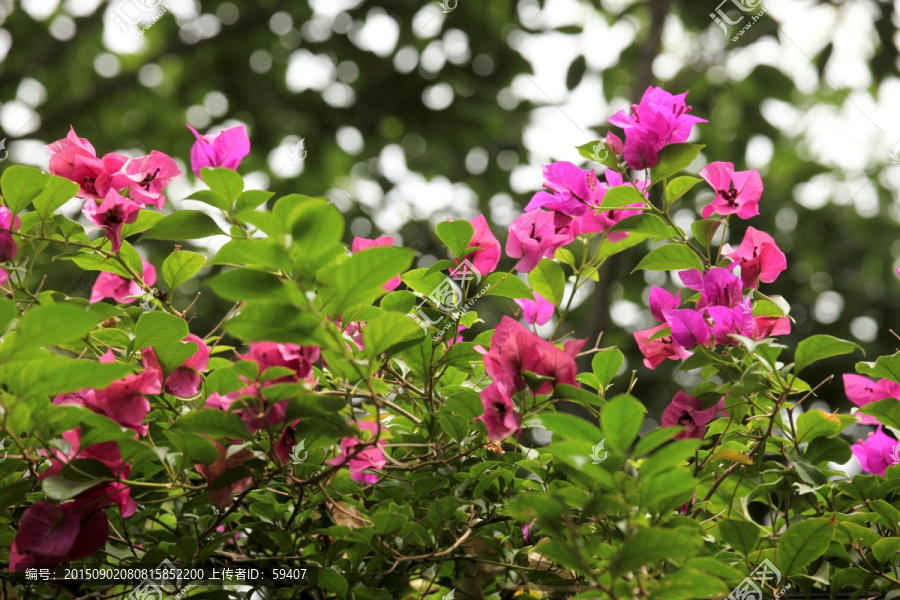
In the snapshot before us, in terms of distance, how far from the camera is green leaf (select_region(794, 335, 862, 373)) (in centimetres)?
51

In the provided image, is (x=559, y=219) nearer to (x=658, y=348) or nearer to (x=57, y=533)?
(x=658, y=348)

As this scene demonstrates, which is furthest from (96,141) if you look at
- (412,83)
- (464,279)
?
(464,279)

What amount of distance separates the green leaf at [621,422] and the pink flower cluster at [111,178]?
43 cm

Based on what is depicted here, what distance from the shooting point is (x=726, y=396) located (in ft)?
1.74

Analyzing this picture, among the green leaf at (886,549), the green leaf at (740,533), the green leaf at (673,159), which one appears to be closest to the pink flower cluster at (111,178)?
the green leaf at (673,159)

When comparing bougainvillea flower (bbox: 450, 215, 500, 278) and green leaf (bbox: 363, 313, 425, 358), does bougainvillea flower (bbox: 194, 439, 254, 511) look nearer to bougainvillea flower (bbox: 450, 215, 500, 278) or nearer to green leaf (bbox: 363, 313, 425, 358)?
green leaf (bbox: 363, 313, 425, 358)

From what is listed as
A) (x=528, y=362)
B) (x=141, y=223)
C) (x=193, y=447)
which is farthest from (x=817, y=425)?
(x=141, y=223)

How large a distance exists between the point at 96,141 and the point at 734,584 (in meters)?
3.67

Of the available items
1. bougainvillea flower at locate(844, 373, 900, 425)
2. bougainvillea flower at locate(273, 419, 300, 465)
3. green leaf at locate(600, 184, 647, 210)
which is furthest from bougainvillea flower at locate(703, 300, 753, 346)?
bougainvillea flower at locate(273, 419, 300, 465)

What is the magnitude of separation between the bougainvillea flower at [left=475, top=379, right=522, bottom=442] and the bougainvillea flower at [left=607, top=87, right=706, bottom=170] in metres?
0.24

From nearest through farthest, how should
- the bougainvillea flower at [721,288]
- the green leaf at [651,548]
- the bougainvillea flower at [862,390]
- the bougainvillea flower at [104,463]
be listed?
the green leaf at [651,548] → the bougainvillea flower at [104,463] → the bougainvillea flower at [721,288] → the bougainvillea flower at [862,390]

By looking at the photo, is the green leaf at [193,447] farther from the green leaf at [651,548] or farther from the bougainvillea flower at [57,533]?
the green leaf at [651,548]

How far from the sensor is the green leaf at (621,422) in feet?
1.21

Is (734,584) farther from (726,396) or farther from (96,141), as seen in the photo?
(96,141)
